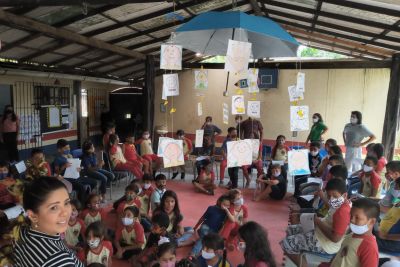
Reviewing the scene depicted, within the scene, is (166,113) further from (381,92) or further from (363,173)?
(363,173)

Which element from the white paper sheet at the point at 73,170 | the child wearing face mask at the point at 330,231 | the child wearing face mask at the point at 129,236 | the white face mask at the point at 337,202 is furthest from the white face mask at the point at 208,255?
the white paper sheet at the point at 73,170

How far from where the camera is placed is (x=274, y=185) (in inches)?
223

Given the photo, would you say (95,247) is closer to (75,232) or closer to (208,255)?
(75,232)

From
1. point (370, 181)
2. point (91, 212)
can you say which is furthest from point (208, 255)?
point (370, 181)

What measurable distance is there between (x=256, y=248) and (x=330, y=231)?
837 millimetres

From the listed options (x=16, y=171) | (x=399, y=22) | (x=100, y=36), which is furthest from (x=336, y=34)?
(x=16, y=171)

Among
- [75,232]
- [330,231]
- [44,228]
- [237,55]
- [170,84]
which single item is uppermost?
[237,55]

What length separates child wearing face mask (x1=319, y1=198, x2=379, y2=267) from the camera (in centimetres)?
210

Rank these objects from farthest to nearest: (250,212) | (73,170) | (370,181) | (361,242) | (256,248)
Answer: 1. (250,212)
2. (73,170)
3. (370,181)
4. (256,248)
5. (361,242)

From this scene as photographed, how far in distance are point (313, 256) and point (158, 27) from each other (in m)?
5.12

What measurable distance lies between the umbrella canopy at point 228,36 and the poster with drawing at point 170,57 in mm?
172

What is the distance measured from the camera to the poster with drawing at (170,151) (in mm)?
3371

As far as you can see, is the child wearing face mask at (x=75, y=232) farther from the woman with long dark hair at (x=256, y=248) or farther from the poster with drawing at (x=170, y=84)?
the woman with long dark hair at (x=256, y=248)

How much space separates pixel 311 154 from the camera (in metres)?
5.66
